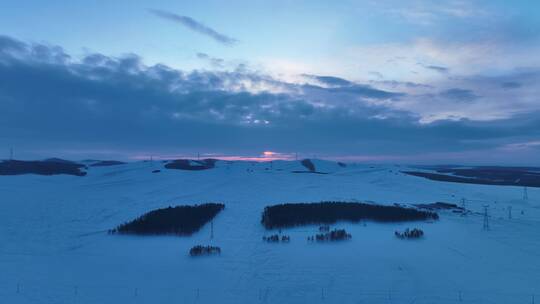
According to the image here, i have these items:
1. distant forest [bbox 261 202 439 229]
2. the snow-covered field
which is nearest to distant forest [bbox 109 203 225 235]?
the snow-covered field

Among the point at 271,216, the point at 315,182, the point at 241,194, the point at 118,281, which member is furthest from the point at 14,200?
the point at 315,182

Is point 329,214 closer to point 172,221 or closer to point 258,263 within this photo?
point 172,221

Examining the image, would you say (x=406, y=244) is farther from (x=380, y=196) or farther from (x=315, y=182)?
(x=315, y=182)

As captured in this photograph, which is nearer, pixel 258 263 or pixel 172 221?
pixel 258 263

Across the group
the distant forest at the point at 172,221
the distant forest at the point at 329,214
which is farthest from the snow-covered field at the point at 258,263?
the distant forest at the point at 329,214

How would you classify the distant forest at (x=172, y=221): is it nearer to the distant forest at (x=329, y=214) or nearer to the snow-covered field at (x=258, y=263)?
the snow-covered field at (x=258, y=263)

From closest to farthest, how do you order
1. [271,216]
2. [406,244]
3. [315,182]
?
[406,244] < [271,216] < [315,182]

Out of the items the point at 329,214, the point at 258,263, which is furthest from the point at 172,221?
the point at 329,214
